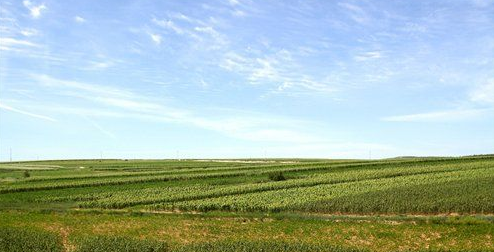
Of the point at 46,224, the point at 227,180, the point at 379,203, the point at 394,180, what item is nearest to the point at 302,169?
the point at 227,180

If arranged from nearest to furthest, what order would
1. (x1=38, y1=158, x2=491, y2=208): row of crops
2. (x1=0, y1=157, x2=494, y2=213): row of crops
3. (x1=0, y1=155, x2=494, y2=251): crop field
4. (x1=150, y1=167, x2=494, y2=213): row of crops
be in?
(x1=0, y1=155, x2=494, y2=251): crop field < (x1=0, y1=157, x2=494, y2=213): row of crops < (x1=150, y1=167, x2=494, y2=213): row of crops < (x1=38, y1=158, x2=491, y2=208): row of crops

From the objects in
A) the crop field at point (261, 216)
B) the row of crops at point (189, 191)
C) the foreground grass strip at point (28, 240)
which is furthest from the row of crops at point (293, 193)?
the foreground grass strip at point (28, 240)

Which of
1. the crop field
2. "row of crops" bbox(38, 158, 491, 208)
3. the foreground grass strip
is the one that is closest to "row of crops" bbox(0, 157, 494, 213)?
"row of crops" bbox(38, 158, 491, 208)

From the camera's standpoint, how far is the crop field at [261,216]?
114 ft

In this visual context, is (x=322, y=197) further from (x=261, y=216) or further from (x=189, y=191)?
(x=189, y=191)

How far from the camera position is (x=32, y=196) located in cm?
6394

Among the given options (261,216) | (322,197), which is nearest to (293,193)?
(322,197)

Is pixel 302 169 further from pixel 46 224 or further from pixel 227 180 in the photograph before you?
pixel 46 224

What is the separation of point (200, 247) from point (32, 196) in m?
40.1

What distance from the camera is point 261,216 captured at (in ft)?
147

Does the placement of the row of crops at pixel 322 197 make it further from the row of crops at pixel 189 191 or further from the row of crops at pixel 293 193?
the row of crops at pixel 189 191

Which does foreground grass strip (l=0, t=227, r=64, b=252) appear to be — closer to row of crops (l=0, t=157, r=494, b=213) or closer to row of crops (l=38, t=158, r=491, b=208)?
row of crops (l=0, t=157, r=494, b=213)

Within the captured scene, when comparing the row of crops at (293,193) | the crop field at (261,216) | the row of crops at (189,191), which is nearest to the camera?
the crop field at (261,216)

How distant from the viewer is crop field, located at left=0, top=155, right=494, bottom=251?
114ft
